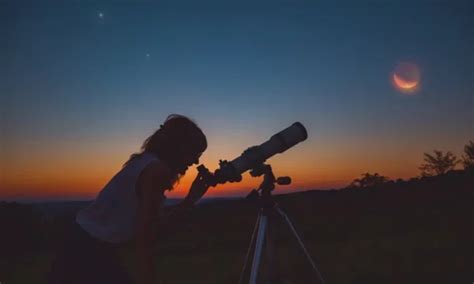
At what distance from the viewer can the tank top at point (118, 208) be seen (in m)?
2.19

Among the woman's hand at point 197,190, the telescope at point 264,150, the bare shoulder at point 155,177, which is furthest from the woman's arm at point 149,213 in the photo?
the telescope at point 264,150

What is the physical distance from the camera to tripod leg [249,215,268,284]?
9.50 feet

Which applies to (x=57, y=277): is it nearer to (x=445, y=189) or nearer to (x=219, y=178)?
(x=219, y=178)

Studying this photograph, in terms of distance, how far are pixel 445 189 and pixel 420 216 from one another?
20.6 feet

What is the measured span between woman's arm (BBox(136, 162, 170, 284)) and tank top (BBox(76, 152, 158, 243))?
9 centimetres

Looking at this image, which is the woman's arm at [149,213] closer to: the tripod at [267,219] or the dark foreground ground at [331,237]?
the dark foreground ground at [331,237]

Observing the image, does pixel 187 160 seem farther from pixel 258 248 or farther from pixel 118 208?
pixel 258 248

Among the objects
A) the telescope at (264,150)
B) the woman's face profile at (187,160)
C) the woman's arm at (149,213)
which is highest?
the telescope at (264,150)

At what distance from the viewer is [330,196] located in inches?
857

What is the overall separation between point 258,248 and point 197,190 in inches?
26.6

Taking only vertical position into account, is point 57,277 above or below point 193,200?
below

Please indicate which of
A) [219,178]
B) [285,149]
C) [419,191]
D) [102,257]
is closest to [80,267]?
[102,257]

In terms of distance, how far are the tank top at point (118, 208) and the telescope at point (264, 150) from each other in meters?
1.42

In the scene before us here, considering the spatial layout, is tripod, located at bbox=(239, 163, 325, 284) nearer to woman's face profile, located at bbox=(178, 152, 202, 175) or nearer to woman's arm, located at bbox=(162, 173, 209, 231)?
woman's arm, located at bbox=(162, 173, 209, 231)
